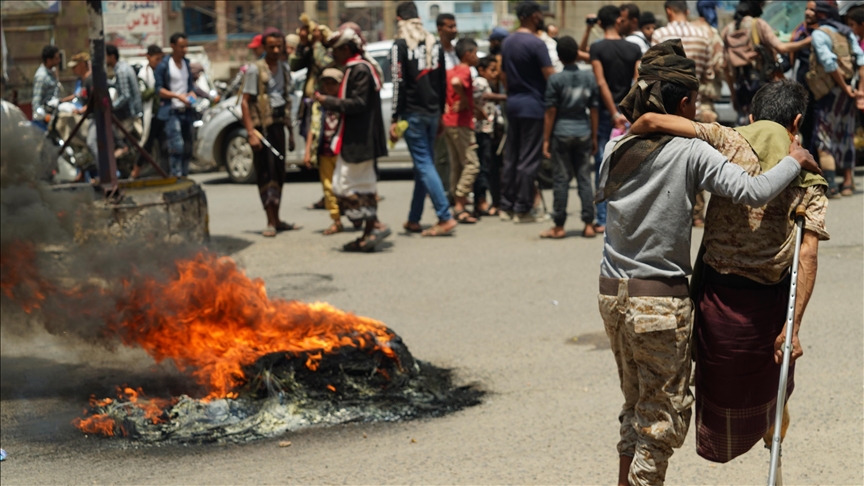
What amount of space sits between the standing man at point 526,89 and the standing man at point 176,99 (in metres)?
4.72

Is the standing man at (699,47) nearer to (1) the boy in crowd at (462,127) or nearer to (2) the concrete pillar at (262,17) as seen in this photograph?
(1) the boy in crowd at (462,127)

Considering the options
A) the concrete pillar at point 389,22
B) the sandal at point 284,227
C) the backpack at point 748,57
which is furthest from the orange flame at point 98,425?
the concrete pillar at point 389,22

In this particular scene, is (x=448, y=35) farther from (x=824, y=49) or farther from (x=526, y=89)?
(x=824, y=49)

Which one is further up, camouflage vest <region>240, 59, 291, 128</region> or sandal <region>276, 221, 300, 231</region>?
camouflage vest <region>240, 59, 291, 128</region>

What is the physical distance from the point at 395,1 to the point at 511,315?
28521mm

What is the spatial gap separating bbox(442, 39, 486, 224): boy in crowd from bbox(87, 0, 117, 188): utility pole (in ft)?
12.1

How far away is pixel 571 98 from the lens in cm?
934

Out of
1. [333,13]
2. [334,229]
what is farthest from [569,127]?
[333,13]

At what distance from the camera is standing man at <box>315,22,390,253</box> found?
8.88m

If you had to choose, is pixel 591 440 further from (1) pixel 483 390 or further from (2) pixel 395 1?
(2) pixel 395 1

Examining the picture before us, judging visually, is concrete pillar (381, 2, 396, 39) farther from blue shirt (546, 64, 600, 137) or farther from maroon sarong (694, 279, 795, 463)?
maroon sarong (694, 279, 795, 463)

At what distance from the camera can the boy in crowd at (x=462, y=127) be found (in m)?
10.3

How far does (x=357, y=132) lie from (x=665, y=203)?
5.84m

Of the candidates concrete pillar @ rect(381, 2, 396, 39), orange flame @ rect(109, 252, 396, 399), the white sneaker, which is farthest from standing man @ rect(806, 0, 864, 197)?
concrete pillar @ rect(381, 2, 396, 39)
